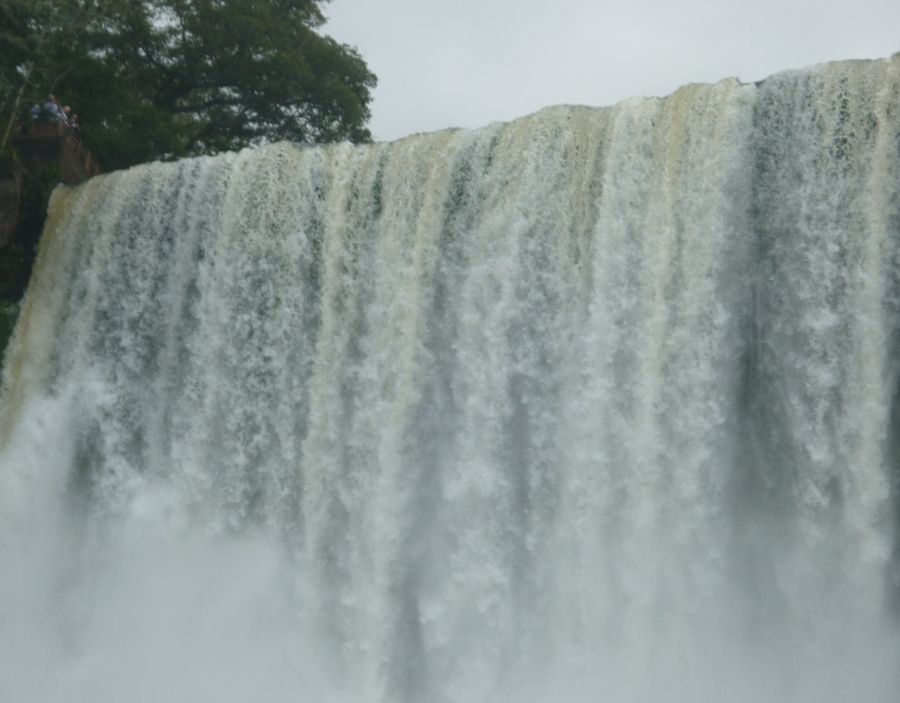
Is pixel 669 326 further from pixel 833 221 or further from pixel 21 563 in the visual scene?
pixel 21 563

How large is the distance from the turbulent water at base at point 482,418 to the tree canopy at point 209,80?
5.42 meters

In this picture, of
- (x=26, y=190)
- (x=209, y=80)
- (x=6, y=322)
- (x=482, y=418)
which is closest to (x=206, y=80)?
(x=209, y=80)

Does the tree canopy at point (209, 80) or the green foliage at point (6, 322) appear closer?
the green foliage at point (6, 322)

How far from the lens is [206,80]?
2048 centimetres

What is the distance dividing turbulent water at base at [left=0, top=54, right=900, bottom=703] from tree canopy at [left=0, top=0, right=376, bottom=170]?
542 cm

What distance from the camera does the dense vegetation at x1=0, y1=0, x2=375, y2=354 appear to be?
17516 mm

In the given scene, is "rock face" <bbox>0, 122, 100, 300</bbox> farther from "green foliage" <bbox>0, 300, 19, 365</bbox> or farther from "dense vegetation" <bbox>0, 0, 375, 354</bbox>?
"dense vegetation" <bbox>0, 0, 375, 354</bbox>

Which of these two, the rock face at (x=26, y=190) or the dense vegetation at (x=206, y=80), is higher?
the dense vegetation at (x=206, y=80)

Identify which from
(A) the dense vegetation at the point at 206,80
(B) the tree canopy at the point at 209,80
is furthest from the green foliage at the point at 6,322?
(B) the tree canopy at the point at 209,80

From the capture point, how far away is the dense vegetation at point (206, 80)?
1752 cm

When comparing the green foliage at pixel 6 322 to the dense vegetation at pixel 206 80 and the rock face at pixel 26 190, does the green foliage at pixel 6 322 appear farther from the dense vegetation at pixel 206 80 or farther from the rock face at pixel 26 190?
the dense vegetation at pixel 206 80

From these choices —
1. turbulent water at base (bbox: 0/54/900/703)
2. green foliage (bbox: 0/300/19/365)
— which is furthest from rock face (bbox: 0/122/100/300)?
turbulent water at base (bbox: 0/54/900/703)

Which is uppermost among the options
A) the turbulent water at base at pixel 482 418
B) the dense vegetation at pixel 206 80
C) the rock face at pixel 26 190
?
the dense vegetation at pixel 206 80

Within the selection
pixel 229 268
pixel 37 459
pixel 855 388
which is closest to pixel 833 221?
pixel 855 388
